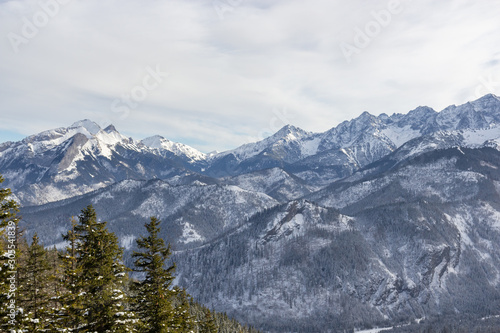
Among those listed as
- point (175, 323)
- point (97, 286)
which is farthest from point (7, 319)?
point (175, 323)

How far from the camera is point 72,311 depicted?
2886 cm

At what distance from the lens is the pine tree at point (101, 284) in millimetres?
29328

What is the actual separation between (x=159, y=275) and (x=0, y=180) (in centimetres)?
1612

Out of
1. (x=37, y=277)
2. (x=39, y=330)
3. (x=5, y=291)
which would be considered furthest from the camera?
(x=37, y=277)

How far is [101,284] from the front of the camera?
98.7ft

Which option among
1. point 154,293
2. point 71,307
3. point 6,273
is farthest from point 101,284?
point 6,273

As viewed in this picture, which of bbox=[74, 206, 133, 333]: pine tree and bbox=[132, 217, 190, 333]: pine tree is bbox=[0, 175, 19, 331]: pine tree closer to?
bbox=[74, 206, 133, 333]: pine tree

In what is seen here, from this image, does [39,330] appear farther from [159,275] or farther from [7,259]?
[159,275]

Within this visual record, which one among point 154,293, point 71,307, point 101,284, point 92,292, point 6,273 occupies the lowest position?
point 71,307

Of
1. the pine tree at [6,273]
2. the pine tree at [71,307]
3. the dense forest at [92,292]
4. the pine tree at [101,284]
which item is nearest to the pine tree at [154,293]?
the dense forest at [92,292]

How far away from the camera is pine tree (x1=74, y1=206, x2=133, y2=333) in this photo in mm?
29328

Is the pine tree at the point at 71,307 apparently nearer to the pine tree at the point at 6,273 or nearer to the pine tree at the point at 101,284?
the pine tree at the point at 101,284

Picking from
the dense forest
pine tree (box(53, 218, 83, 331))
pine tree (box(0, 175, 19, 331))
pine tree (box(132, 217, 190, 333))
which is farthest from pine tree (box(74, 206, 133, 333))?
pine tree (box(0, 175, 19, 331))

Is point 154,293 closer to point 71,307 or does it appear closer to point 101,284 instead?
point 101,284
